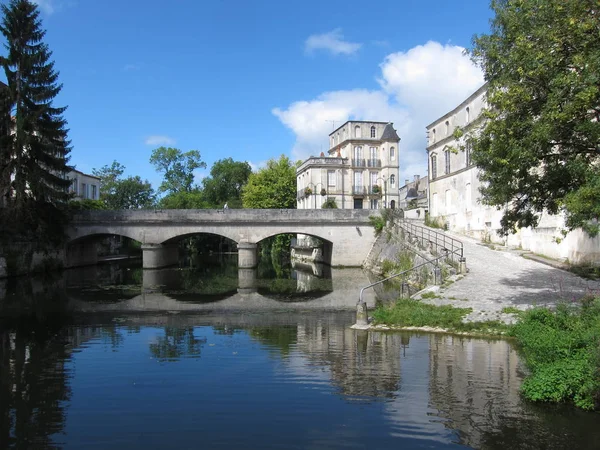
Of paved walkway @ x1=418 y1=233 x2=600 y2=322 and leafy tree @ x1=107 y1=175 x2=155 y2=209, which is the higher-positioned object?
leafy tree @ x1=107 y1=175 x2=155 y2=209

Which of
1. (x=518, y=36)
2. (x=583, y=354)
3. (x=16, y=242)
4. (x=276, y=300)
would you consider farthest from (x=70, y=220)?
(x=583, y=354)

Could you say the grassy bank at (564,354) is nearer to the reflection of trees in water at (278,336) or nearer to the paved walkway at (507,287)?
the paved walkway at (507,287)

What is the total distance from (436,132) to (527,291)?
26098 millimetres

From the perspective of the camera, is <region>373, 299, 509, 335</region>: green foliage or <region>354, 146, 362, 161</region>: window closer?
<region>373, 299, 509, 335</region>: green foliage

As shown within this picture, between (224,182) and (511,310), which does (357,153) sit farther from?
(511,310)

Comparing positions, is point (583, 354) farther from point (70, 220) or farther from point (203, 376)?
point (70, 220)

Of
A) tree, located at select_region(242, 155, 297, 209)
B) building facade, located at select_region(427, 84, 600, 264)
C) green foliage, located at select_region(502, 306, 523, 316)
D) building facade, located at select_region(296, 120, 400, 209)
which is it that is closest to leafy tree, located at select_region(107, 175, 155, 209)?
tree, located at select_region(242, 155, 297, 209)

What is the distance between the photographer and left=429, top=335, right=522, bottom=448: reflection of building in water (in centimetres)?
771

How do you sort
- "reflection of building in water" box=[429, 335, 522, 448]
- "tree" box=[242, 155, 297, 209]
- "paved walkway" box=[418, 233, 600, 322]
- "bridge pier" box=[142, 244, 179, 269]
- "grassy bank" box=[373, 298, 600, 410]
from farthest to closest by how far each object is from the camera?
"tree" box=[242, 155, 297, 209]
"bridge pier" box=[142, 244, 179, 269]
"paved walkway" box=[418, 233, 600, 322]
"grassy bank" box=[373, 298, 600, 410]
"reflection of building in water" box=[429, 335, 522, 448]

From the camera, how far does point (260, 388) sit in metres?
9.43

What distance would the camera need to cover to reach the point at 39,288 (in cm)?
2791

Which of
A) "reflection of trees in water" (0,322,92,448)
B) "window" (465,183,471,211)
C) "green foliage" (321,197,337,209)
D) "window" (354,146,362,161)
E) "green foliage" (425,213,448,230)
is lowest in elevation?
"reflection of trees in water" (0,322,92,448)

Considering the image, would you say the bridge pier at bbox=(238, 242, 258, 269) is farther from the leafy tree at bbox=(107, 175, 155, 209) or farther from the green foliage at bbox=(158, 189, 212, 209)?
the leafy tree at bbox=(107, 175, 155, 209)

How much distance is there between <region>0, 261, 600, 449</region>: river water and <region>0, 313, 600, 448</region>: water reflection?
1.2 inches
